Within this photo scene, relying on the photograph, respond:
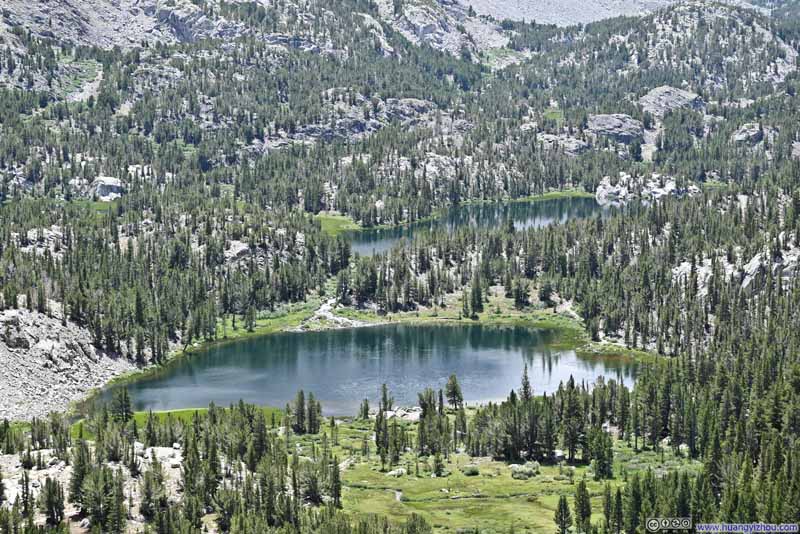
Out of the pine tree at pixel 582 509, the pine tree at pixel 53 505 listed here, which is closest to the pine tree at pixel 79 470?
the pine tree at pixel 53 505

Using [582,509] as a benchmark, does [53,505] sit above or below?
above

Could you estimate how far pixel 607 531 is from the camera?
12550cm

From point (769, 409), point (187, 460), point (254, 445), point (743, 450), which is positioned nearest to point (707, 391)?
point (769, 409)

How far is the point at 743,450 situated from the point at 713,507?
30410mm

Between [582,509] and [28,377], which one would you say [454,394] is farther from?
[28,377]

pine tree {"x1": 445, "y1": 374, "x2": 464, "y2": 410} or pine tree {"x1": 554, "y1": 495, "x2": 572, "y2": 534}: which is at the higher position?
pine tree {"x1": 445, "y1": 374, "x2": 464, "y2": 410}

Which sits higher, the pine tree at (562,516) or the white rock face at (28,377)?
the white rock face at (28,377)

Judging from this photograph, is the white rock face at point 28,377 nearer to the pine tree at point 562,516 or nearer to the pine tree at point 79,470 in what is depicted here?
the pine tree at point 79,470

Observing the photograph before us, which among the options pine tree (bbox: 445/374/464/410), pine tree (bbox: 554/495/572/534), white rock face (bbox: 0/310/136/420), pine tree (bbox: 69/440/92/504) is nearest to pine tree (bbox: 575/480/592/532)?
pine tree (bbox: 554/495/572/534)

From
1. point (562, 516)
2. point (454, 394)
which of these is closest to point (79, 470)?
point (562, 516)

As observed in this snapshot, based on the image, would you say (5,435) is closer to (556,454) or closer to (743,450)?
(556,454)

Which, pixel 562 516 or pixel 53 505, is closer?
pixel 53 505

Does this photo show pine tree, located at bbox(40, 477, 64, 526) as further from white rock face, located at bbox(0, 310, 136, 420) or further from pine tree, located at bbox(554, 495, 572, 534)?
white rock face, located at bbox(0, 310, 136, 420)

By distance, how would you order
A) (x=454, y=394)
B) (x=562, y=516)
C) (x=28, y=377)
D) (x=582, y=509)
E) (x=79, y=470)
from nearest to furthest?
1. (x=79, y=470)
2. (x=562, y=516)
3. (x=582, y=509)
4. (x=454, y=394)
5. (x=28, y=377)
